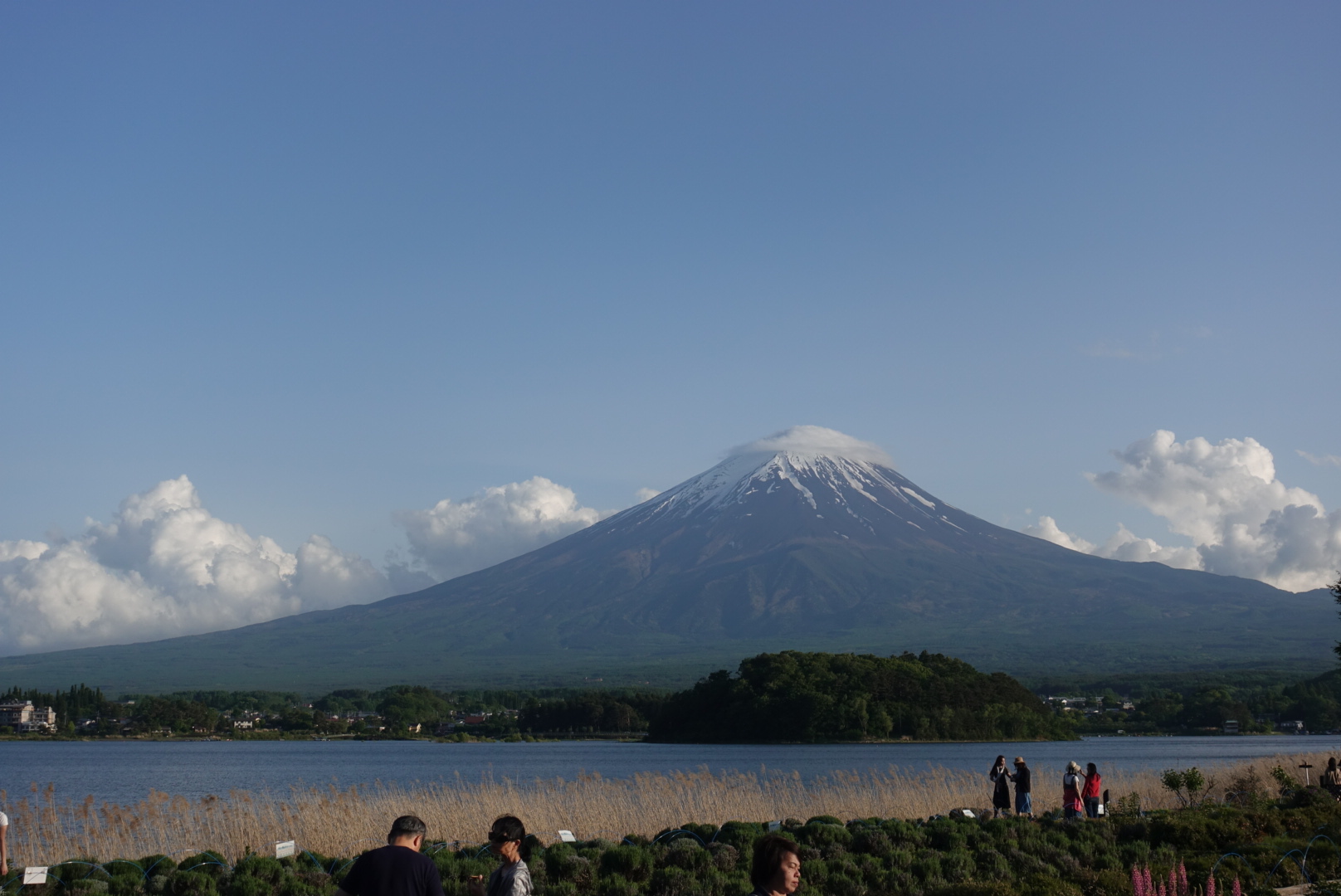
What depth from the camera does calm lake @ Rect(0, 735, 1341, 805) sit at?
3403 centimetres

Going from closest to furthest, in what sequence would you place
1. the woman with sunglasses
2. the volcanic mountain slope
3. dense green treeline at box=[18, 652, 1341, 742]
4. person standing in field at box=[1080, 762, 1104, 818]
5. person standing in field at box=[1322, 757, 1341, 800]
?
the woman with sunglasses → person standing in field at box=[1080, 762, 1104, 818] → person standing in field at box=[1322, 757, 1341, 800] → dense green treeline at box=[18, 652, 1341, 742] → the volcanic mountain slope

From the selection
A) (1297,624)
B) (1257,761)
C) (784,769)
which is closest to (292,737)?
(784,769)

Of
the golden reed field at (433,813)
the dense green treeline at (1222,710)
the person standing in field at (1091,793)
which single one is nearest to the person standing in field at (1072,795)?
the person standing in field at (1091,793)

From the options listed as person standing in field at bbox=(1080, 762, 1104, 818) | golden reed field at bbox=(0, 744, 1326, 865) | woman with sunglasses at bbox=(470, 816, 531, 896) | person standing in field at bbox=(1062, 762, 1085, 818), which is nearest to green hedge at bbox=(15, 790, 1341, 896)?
person standing in field at bbox=(1062, 762, 1085, 818)

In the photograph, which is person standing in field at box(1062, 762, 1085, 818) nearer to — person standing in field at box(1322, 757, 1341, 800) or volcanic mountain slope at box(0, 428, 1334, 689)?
person standing in field at box(1322, 757, 1341, 800)

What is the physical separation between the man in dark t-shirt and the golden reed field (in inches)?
308

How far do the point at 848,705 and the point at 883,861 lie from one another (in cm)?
4540

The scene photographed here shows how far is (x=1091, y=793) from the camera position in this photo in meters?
17.1

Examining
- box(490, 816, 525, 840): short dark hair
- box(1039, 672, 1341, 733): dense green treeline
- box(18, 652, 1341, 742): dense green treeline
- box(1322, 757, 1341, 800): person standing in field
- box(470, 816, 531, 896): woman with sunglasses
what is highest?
box(490, 816, 525, 840): short dark hair

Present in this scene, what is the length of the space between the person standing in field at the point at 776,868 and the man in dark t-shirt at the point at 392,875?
1.78 meters

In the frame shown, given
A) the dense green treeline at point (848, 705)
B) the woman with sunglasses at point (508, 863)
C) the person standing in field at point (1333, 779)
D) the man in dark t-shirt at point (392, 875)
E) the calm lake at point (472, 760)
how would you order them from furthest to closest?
the dense green treeline at point (848, 705)
the calm lake at point (472, 760)
the person standing in field at point (1333, 779)
the woman with sunglasses at point (508, 863)
the man in dark t-shirt at point (392, 875)

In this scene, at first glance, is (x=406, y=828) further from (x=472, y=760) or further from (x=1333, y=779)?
(x=472, y=760)

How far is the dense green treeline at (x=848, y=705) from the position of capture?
57594mm

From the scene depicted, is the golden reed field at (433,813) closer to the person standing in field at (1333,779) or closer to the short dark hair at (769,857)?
the person standing in field at (1333,779)
